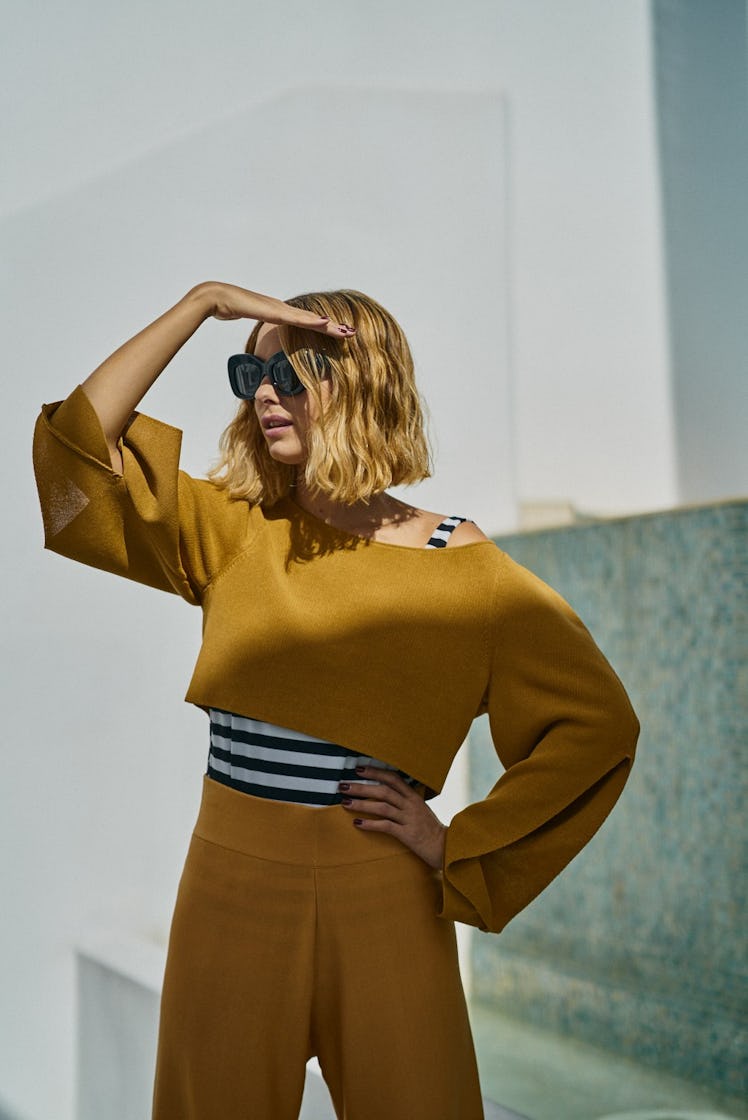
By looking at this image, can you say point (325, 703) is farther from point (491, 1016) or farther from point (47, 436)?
point (491, 1016)

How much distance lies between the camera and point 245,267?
10.6ft

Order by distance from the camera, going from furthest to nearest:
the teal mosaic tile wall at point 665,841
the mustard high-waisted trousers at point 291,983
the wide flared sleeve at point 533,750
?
the teal mosaic tile wall at point 665,841 → the wide flared sleeve at point 533,750 → the mustard high-waisted trousers at point 291,983

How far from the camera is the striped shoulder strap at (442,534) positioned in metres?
1.67

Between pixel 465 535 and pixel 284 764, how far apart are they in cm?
45

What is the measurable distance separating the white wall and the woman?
138cm

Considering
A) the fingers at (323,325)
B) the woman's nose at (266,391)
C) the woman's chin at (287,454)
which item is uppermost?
the fingers at (323,325)

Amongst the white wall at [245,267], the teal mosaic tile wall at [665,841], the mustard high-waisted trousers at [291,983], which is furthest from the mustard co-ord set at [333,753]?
the white wall at [245,267]

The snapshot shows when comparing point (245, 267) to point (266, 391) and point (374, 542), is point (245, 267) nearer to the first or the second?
point (266, 391)

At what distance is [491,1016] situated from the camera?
3.45 m

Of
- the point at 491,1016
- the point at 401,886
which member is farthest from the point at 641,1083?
the point at 401,886

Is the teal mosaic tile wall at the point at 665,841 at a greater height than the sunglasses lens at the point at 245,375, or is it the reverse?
the sunglasses lens at the point at 245,375

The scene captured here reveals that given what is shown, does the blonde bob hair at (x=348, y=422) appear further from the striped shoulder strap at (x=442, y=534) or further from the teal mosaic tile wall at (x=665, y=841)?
the teal mosaic tile wall at (x=665, y=841)

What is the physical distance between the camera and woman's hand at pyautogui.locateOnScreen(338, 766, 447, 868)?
1.55 meters

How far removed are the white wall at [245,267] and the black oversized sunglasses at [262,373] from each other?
4.30 ft
